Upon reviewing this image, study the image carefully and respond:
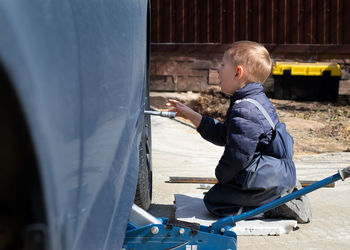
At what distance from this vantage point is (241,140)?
247 cm

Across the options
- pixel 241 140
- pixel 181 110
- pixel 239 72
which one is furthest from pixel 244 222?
pixel 239 72

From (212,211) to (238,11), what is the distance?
7.39 metres

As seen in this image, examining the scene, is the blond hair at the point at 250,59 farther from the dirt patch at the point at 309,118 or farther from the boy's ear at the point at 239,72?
the dirt patch at the point at 309,118

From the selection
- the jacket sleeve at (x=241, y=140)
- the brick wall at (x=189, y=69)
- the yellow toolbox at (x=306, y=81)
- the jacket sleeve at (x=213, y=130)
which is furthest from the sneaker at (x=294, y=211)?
the brick wall at (x=189, y=69)

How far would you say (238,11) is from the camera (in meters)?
9.58

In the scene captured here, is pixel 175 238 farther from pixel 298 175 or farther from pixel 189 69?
pixel 189 69

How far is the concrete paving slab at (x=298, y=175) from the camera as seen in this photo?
255 centimetres

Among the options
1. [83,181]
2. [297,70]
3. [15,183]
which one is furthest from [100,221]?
[297,70]

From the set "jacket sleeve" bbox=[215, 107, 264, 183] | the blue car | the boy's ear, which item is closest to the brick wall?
the boy's ear

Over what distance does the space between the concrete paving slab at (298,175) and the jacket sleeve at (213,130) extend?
438 mm

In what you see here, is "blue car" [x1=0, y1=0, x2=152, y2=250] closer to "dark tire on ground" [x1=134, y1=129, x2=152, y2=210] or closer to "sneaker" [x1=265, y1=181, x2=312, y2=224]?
"dark tire on ground" [x1=134, y1=129, x2=152, y2=210]

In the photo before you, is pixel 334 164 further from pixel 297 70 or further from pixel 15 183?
pixel 297 70

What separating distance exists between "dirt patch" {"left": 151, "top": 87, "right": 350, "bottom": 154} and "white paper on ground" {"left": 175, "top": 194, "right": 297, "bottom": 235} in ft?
10.4

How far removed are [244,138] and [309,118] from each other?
5666mm
